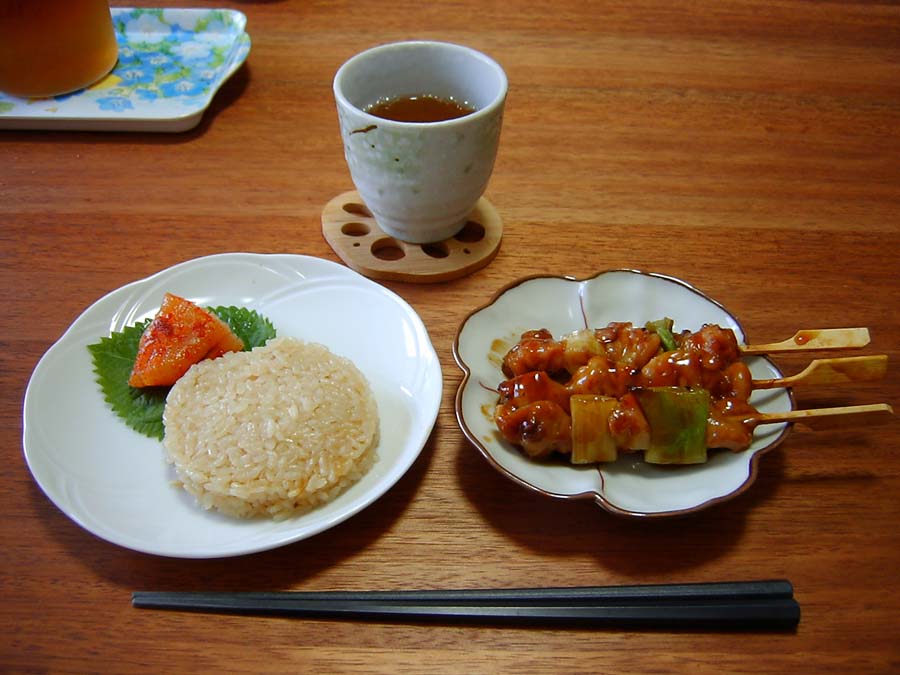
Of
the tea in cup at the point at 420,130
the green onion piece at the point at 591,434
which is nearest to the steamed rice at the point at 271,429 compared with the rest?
the green onion piece at the point at 591,434

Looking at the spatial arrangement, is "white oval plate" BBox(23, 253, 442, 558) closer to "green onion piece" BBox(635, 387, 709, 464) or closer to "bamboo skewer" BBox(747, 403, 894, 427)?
"green onion piece" BBox(635, 387, 709, 464)

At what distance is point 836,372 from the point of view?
1.44m

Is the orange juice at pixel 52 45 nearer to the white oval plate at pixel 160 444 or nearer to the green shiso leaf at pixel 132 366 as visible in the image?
the white oval plate at pixel 160 444

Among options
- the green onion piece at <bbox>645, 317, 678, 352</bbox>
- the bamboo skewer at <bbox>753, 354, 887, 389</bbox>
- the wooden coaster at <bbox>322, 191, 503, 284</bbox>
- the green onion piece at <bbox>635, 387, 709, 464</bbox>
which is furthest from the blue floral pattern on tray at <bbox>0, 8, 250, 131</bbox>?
the bamboo skewer at <bbox>753, 354, 887, 389</bbox>

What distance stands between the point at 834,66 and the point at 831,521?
2.20 metres

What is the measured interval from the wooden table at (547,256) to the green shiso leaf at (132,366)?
0.21m

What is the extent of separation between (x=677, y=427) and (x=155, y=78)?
2208 millimetres

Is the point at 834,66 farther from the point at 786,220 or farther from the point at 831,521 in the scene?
the point at 831,521

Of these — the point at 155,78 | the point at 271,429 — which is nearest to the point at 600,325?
the point at 271,429

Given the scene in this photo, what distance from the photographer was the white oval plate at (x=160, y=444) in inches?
48.1

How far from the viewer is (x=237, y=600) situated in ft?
3.87

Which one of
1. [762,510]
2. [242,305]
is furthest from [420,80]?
[762,510]

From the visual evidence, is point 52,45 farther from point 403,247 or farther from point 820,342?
point 820,342

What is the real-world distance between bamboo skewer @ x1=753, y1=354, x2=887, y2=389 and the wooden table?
13 centimetres
